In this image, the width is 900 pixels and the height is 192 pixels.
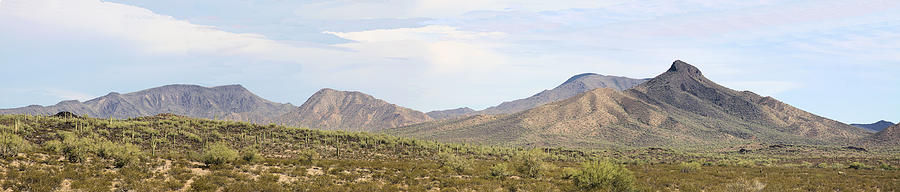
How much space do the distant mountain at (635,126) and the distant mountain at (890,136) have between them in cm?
1016

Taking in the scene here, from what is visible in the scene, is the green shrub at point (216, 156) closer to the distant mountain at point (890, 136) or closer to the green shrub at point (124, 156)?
the green shrub at point (124, 156)

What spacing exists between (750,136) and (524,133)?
253ft

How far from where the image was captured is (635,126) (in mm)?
163625

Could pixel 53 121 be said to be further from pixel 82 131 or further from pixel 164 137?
pixel 164 137

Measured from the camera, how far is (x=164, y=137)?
197ft

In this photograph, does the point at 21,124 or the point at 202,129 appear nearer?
the point at 21,124

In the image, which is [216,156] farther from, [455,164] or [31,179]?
[455,164]

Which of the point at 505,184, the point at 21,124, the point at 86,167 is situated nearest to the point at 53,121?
the point at 21,124

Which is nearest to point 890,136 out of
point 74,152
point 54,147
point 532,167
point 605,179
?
point 532,167

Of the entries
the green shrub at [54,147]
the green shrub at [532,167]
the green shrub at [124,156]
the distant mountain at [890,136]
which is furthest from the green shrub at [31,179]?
the distant mountain at [890,136]

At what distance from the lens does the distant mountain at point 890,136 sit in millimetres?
135150

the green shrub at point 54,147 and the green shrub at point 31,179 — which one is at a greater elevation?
the green shrub at point 54,147

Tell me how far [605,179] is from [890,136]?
162m

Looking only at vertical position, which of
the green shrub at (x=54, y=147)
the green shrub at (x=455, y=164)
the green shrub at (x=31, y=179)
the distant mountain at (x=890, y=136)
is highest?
the green shrub at (x=54, y=147)
